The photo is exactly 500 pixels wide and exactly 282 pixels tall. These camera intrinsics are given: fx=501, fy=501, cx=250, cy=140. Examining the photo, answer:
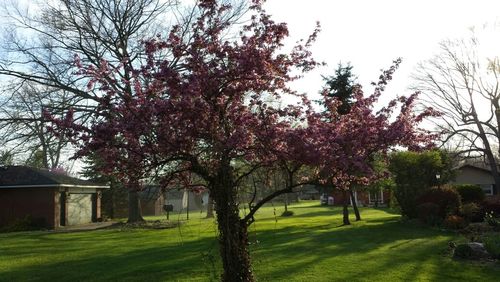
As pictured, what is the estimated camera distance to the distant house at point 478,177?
4559cm

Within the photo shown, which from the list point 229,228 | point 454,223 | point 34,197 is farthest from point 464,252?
point 34,197

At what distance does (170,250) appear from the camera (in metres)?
15.7

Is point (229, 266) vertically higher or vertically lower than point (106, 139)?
lower

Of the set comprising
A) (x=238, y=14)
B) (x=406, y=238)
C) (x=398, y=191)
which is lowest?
(x=406, y=238)

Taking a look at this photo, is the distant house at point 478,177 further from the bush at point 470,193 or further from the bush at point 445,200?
the bush at point 445,200

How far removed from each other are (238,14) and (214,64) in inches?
A: 747

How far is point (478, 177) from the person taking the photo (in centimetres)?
4612

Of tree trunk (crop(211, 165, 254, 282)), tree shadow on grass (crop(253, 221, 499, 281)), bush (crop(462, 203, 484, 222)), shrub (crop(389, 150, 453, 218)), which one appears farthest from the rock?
shrub (crop(389, 150, 453, 218))

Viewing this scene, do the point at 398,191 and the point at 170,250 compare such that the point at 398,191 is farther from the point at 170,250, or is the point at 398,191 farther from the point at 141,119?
the point at 141,119

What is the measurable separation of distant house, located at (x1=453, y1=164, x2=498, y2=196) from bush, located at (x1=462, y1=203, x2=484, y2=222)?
25019 mm

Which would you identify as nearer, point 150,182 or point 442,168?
point 150,182

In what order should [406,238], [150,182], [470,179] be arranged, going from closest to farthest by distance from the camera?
[150,182], [406,238], [470,179]

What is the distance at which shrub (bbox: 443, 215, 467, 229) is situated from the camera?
62.5ft

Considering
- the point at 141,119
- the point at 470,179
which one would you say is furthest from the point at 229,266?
the point at 470,179
